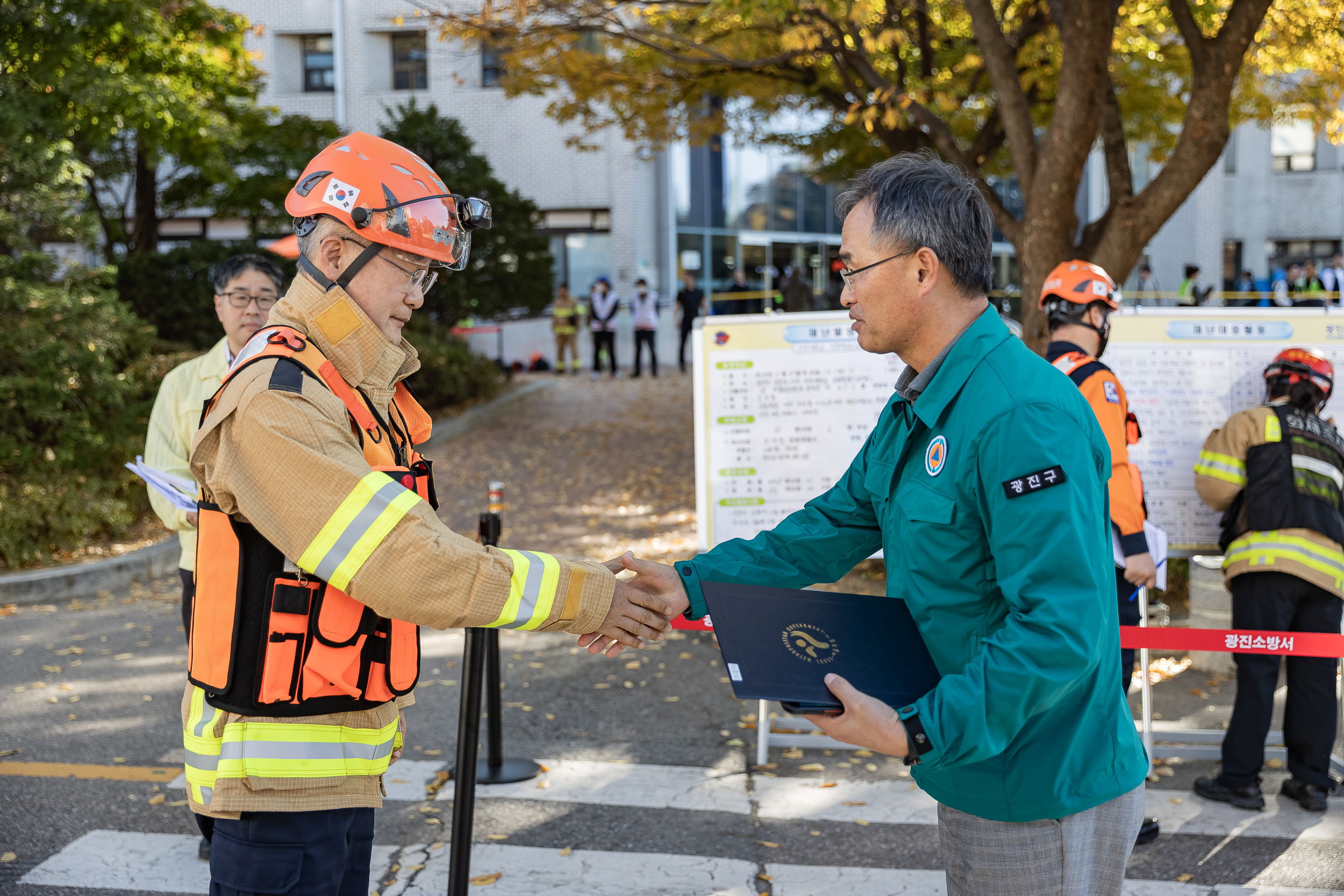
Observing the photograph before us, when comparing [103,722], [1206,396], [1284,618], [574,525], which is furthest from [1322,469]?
[574,525]

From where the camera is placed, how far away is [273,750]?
2240mm

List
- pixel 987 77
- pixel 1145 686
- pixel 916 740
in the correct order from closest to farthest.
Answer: pixel 916 740 → pixel 1145 686 → pixel 987 77

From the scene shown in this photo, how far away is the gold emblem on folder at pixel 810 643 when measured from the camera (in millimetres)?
2121

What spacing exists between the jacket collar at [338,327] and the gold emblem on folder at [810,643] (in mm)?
1050

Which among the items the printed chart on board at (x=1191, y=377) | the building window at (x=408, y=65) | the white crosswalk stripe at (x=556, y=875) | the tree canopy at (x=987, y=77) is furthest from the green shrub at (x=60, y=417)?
the building window at (x=408, y=65)

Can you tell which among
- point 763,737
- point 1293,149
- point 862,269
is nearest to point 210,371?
point 763,737

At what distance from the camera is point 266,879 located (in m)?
2.28

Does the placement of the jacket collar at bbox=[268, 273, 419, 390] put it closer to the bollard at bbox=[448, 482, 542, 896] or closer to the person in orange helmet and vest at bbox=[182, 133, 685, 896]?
the person in orange helmet and vest at bbox=[182, 133, 685, 896]

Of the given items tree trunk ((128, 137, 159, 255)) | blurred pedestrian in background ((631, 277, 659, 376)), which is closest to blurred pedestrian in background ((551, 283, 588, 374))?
blurred pedestrian in background ((631, 277, 659, 376))

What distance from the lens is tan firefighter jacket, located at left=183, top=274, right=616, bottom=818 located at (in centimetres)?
211

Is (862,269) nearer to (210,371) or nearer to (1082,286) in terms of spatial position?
(1082,286)

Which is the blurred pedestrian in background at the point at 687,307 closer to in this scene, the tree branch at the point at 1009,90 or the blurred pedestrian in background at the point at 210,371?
the tree branch at the point at 1009,90

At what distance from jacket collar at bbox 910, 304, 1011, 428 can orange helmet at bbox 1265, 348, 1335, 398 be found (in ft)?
11.2

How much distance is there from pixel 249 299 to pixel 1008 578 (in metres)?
3.60
